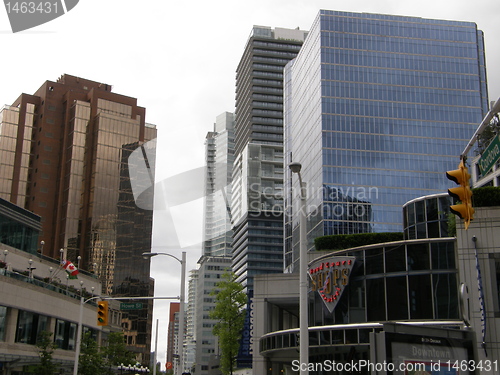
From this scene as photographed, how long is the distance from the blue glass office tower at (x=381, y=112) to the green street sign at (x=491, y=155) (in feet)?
358

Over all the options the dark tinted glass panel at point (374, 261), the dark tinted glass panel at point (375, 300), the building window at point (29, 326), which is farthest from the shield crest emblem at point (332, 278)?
the building window at point (29, 326)

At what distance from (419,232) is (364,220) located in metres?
84.1

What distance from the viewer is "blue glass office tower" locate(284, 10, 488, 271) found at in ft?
416

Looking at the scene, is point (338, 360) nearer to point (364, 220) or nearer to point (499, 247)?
point (499, 247)

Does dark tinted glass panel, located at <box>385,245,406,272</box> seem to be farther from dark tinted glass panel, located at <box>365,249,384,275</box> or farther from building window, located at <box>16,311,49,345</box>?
building window, located at <box>16,311,49,345</box>

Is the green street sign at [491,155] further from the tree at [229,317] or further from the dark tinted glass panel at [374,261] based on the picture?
the tree at [229,317]

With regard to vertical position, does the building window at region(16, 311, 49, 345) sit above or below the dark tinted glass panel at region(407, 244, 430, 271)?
below

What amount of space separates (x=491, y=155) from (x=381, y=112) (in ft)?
399

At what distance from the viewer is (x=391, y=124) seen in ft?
437

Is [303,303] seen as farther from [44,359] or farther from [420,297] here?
[44,359]

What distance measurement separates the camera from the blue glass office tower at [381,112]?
416 feet

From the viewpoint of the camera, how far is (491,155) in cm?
1513

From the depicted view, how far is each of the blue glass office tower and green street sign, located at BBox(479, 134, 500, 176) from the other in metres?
109

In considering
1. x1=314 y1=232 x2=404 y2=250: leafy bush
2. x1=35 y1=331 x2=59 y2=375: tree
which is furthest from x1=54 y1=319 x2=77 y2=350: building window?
x1=314 y1=232 x2=404 y2=250: leafy bush
